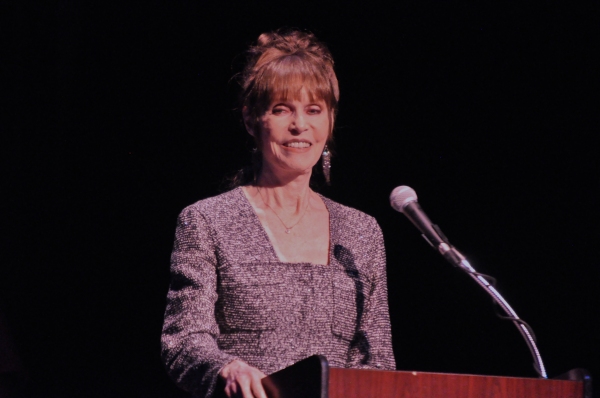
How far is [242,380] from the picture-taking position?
1431mm

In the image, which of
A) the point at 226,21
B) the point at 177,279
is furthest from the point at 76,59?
the point at 177,279

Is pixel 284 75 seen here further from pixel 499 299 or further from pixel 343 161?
pixel 343 161

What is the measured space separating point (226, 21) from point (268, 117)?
1.00 metres

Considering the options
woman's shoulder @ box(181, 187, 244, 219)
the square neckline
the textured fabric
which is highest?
woman's shoulder @ box(181, 187, 244, 219)

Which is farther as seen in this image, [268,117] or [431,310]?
[431,310]

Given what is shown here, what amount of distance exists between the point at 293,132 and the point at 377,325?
0.58 m

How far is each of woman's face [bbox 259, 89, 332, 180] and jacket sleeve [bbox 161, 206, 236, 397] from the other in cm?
29

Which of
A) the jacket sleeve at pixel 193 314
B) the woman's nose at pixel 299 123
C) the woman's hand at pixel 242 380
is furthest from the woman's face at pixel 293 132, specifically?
the woman's hand at pixel 242 380

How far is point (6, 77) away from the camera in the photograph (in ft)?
9.14

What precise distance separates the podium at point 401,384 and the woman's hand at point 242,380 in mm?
20

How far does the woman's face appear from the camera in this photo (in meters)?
2.12

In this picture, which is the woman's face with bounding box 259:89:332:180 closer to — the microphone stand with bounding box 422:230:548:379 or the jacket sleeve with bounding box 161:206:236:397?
the jacket sleeve with bounding box 161:206:236:397

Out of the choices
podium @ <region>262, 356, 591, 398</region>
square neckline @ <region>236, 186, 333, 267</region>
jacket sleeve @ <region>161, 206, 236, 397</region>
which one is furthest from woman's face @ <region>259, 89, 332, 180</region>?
podium @ <region>262, 356, 591, 398</region>

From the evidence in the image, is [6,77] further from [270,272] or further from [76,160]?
[270,272]
